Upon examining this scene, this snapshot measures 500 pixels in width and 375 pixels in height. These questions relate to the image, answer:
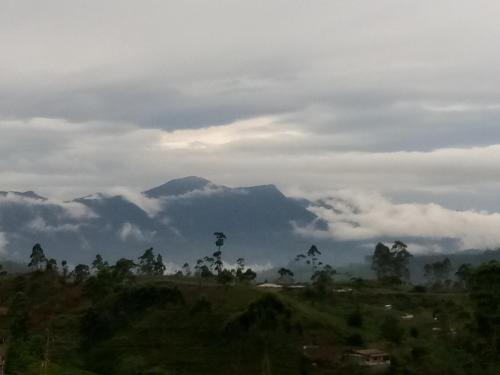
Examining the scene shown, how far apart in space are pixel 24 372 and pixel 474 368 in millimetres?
55731

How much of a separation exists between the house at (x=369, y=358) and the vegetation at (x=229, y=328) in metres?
1.47

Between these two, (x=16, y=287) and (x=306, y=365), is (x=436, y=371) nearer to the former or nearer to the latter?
(x=306, y=365)

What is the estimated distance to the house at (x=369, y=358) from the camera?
112m

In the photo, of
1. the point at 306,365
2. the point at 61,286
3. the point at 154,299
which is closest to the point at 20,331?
the point at 154,299

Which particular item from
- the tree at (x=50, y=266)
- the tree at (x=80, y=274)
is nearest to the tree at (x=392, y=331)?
the tree at (x=80, y=274)

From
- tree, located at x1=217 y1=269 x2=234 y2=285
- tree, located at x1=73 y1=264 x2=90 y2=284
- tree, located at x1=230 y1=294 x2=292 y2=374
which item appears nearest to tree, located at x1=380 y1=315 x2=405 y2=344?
tree, located at x1=230 y1=294 x2=292 y2=374

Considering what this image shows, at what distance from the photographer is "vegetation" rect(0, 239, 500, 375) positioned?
9812 cm

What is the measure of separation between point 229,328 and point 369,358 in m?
23.5

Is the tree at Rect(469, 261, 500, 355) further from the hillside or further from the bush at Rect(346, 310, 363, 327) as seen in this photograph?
the bush at Rect(346, 310, 363, 327)

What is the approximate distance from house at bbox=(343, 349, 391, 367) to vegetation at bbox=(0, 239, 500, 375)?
Result: 1467 millimetres

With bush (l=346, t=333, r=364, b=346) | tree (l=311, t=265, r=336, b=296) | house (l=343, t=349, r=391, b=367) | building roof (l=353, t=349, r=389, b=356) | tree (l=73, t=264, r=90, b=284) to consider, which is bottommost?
house (l=343, t=349, r=391, b=367)

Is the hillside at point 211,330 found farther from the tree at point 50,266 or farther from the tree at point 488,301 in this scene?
the tree at point 50,266

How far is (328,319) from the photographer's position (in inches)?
5226

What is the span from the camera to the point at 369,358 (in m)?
112
